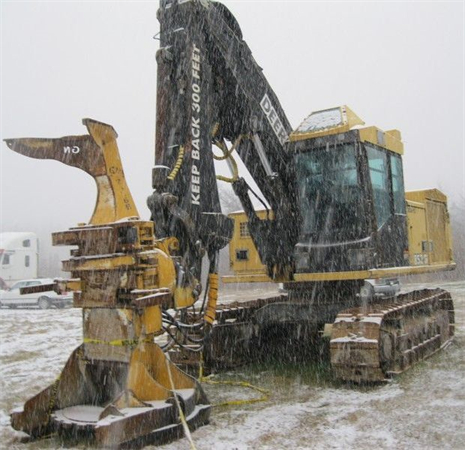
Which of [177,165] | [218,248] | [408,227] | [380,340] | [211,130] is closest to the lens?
[177,165]

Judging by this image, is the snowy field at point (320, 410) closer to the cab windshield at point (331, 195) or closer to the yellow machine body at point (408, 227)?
the yellow machine body at point (408, 227)

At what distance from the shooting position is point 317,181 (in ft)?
24.4

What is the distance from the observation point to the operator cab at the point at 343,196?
7039 millimetres

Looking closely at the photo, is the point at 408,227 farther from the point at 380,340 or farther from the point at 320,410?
the point at 320,410

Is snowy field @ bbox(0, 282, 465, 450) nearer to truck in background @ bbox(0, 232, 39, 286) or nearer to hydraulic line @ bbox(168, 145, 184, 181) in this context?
hydraulic line @ bbox(168, 145, 184, 181)

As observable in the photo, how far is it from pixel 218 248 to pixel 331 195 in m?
2.11

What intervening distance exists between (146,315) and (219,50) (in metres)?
3.33

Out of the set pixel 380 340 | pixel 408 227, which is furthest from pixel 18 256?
pixel 380 340

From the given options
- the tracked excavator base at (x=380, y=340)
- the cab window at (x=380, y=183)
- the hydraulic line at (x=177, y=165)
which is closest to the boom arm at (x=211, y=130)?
the hydraulic line at (x=177, y=165)

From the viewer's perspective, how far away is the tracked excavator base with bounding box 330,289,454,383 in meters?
6.18

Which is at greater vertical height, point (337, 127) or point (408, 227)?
point (337, 127)

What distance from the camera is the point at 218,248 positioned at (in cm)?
582

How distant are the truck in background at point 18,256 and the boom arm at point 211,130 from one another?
2279 centimetres

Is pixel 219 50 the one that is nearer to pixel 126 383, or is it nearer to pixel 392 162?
pixel 392 162
